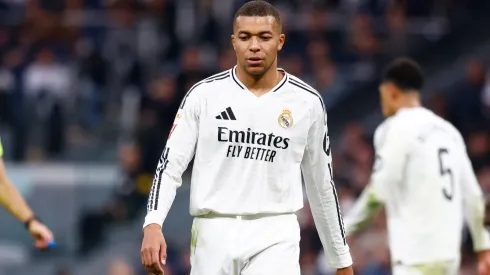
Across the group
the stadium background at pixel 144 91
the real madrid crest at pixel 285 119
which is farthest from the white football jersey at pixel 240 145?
the stadium background at pixel 144 91

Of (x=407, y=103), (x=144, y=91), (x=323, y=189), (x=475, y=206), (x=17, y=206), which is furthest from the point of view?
(x=144, y=91)

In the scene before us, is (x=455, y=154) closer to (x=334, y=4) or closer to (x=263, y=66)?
(x=263, y=66)

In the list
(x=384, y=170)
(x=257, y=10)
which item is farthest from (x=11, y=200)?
(x=384, y=170)

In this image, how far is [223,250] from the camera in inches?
265

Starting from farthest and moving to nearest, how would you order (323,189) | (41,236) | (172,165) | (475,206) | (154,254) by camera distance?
(475,206), (41,236), (323,189), (172,165), (154,254)

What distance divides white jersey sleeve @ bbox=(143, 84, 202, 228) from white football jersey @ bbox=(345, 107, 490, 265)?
266 cm

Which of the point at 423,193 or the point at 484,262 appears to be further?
the point at 484,262

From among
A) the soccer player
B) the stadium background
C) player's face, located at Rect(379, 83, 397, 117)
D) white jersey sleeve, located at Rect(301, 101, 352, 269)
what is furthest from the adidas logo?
the stadium background

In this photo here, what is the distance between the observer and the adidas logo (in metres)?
6.79

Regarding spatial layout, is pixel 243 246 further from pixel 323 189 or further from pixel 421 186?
pixel 421 186

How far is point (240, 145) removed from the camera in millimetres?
6773

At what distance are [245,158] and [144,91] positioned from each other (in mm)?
13040

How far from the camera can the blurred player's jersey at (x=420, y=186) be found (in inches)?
360

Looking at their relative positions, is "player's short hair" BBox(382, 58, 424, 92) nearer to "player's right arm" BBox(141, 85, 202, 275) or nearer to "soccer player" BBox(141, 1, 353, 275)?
"soccer player" BBox(141, 1, 353, 275)
